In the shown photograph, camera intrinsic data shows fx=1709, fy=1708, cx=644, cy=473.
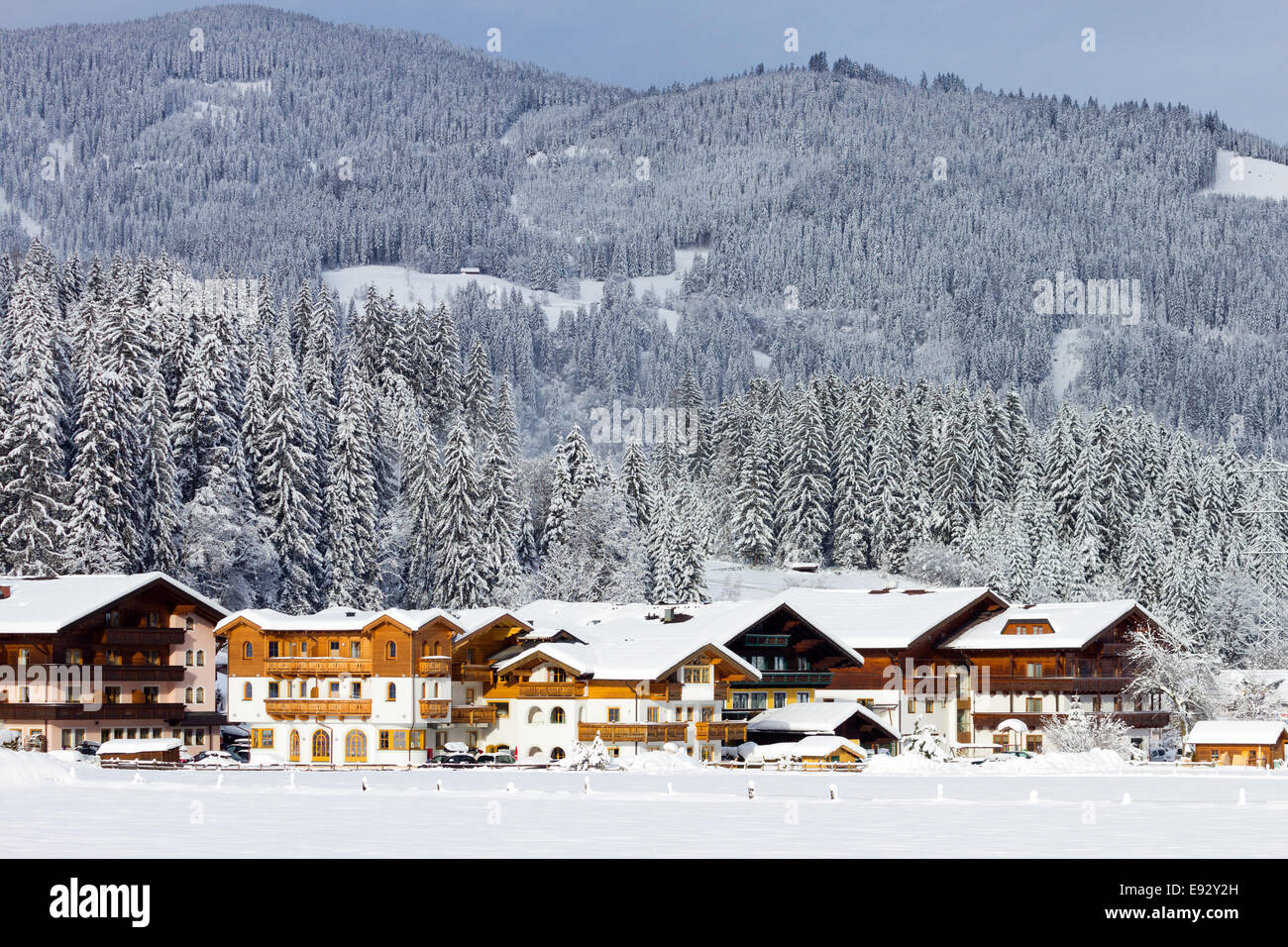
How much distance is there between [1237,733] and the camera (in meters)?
85.8

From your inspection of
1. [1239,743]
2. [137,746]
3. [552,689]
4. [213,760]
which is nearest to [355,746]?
[552,689]

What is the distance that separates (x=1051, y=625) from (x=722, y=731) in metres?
21.8

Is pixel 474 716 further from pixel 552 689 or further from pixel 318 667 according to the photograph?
pixel 318 667

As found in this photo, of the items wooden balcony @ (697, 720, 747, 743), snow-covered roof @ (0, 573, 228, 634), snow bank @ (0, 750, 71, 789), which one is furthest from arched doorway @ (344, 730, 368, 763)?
snow bank @ (0, 750, 71, 789)

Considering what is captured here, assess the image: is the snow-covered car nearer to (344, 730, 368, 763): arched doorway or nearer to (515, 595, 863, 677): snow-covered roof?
(344, 730, 368, 763): arched doorway

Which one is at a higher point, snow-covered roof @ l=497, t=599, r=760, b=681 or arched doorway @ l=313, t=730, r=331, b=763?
snow-covered roof @ l=497, t=599, r=760, b=681

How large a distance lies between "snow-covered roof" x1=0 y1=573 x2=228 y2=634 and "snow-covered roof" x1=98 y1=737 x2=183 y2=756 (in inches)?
270

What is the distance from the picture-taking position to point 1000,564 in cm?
12862

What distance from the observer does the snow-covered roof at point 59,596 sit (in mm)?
82250

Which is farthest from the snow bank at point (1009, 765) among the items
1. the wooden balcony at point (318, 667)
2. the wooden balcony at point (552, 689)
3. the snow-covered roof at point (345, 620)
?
the wooden balcony at point (318, 667)

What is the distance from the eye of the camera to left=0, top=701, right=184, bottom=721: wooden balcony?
82.8 m
